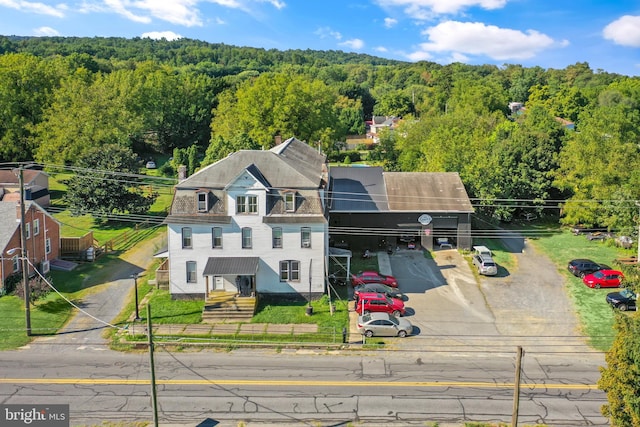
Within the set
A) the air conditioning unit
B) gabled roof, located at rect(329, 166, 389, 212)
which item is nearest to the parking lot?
gabled roof, located at rect(329, 166, 389, 212)

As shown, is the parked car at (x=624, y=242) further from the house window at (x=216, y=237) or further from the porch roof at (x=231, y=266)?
the house window at (x=216, y=237)

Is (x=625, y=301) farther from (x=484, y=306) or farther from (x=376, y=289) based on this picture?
(x=376, y=289)

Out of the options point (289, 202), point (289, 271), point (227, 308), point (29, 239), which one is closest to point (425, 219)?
point (289, 202)

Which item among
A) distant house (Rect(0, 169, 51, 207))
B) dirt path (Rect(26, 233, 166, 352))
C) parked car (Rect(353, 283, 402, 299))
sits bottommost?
dirt path (Rect(26, 233, 166, 352))

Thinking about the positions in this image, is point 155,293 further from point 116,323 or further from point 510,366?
point 510,366

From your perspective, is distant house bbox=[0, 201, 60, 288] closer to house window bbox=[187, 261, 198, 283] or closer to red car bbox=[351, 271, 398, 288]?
house window bbox=[187, 261, 198, 283]
